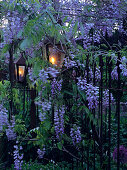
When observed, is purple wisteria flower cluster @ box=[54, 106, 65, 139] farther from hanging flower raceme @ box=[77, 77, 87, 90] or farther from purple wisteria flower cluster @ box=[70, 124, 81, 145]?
hanging flower raceme @ box=[77, 77, 87, 90]

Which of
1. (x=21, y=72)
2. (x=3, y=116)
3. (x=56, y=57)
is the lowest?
(x=3, y=116)

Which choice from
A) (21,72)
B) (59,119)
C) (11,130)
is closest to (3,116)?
(11,130)

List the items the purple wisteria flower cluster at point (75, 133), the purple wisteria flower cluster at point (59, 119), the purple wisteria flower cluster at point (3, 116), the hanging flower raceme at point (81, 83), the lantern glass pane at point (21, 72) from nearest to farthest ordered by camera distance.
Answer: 1. the hanging flower raceme at point (81, 83)
2. the purple wisteria flower cluster at point (59, 119)
3. the purple wisteria flower cluster at point (75, 133)
4. the purple wisteria flower cluster at point (3, 116)
5. the lantern glass pane at point (21, 72)

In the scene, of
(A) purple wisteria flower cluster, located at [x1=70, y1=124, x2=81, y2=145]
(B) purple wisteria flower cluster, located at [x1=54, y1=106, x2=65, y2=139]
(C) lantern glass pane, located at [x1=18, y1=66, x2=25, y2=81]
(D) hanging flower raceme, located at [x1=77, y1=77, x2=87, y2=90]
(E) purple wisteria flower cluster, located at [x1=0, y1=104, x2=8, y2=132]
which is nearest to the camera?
(D) hanging flower raceme, located at [x1=77, y1=77, x2=87, y2=90]

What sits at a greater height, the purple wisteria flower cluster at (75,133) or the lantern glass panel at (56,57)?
the lantern glass panel at (56,57)

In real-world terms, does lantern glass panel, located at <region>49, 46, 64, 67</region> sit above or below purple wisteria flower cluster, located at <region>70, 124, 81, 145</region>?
above

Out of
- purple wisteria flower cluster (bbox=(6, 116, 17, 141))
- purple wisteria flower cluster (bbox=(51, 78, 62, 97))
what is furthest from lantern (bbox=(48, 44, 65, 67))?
purple wisteria flower cluster (bbox=(6, 116, 17, 141))

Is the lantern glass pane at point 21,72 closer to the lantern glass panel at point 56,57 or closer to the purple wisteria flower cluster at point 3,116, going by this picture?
the purple wisteria flower cluster at point 3,116

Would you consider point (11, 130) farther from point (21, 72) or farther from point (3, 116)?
point (21, 72)

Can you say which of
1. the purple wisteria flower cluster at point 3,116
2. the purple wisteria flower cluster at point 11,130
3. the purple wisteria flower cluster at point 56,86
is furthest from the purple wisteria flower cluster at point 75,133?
the purple wisteria flower cluster at point 3,116

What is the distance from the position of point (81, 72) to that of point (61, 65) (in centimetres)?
26

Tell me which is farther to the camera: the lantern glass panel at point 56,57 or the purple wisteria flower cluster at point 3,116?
the purple wisteria flower cluster at point 3,116

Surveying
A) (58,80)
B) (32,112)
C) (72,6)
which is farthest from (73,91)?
(72,6)

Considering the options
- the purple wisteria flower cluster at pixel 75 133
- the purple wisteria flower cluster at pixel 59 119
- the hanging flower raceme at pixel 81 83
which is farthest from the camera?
the purple wisteria flower cluster at pixel 75 133
